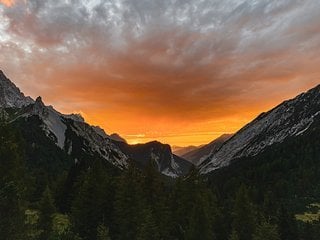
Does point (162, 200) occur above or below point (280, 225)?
above

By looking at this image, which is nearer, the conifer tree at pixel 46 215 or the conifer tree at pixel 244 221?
the conifer tree at pixel 46 215

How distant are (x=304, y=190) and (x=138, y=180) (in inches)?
5264

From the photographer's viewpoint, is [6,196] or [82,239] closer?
[6,196]

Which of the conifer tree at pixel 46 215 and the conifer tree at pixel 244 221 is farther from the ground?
the conifer tree at pixel 46 215

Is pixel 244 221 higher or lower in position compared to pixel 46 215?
lower

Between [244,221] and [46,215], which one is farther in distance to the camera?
[244,221]

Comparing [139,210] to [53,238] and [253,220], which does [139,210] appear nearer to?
[53,238]

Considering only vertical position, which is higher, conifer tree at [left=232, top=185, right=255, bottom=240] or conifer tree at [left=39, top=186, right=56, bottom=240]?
conifer tree at [left=39, top=186, right=56, bottom=240]

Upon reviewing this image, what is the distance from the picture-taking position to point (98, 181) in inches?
2109

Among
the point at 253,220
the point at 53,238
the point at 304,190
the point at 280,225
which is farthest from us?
the point at 304,190

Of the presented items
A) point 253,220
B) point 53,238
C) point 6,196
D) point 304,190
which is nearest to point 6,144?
point 6,196

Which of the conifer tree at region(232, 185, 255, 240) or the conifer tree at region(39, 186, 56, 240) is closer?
the conifer tree at region(39, 186, 56, 240)

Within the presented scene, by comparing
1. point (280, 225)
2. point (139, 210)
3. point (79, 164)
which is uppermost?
point (79, 164)

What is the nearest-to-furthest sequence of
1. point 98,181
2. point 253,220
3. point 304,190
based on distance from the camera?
point 98,181
point 253,220
point 304,190
